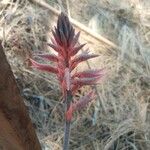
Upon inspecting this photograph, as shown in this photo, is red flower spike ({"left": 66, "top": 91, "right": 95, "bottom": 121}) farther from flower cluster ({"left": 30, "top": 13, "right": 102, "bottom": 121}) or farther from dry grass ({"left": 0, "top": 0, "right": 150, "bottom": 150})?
dry grass ({"left": 0, "top": 0, "right": 150, "bottom": 150})

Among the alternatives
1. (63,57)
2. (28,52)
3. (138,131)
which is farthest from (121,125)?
(63,57)

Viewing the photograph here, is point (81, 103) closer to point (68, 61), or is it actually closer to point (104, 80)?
point (68, 61)

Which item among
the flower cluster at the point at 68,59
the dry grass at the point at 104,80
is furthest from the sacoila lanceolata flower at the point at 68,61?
the dry grass at the point at 104,80

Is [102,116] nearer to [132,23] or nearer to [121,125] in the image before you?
[121,125]

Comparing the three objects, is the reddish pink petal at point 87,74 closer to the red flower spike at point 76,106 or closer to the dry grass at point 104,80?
the red flower spike at point 76,106

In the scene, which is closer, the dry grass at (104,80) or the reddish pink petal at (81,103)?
the reddish pink petal at (81,103)

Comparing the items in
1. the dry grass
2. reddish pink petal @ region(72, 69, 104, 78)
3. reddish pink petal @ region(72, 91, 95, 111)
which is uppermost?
reddish pink petal @ region(72, 69, 104, 78)

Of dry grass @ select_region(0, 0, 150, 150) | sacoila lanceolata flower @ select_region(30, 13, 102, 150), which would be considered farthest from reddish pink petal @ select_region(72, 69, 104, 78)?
dry grass @ select_region(0, 0, 150, 150)

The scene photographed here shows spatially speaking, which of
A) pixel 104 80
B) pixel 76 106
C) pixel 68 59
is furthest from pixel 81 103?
pixel 104 80

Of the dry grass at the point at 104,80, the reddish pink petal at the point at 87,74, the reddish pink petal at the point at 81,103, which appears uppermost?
the reddish pink petal at the point at 87,74

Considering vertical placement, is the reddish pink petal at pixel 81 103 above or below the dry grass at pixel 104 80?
above
